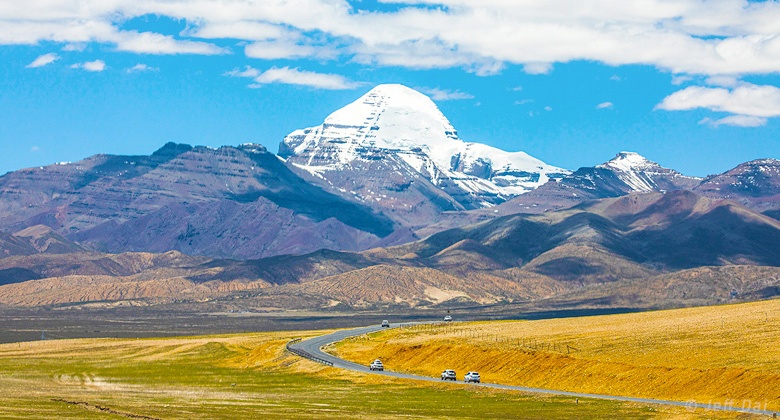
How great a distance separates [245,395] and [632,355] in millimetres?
40438

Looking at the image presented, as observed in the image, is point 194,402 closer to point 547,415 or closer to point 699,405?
point 547,415

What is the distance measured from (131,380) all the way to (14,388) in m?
26.6

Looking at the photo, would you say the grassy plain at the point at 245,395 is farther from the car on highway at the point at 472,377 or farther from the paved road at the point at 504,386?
the car on highway at the point at 472,377

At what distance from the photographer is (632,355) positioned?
408 ft

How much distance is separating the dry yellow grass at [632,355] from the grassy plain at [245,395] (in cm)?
837

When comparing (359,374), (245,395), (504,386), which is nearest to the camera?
(245,395)

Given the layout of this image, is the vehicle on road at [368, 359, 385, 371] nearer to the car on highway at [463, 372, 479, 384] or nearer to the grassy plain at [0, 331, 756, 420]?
the grassy plain at [0, 331, 756, 420]

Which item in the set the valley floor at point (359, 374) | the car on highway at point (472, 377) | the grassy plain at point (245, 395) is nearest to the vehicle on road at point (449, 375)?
the car on highway at point (472, 377)

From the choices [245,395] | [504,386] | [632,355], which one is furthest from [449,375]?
[245,395]

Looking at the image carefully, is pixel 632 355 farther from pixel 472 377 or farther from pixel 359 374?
pixel 359 374

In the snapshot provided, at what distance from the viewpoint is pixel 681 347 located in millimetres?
126062

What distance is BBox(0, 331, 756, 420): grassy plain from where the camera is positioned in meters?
91.9

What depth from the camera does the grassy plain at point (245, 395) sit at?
302 ft

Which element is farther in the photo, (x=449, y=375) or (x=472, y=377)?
(x=449, y=375)
